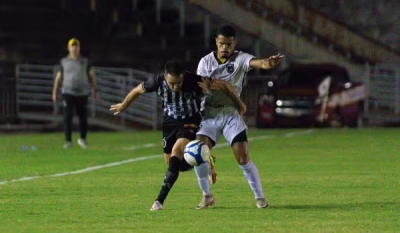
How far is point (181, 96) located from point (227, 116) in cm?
63

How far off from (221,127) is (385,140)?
47.7ft

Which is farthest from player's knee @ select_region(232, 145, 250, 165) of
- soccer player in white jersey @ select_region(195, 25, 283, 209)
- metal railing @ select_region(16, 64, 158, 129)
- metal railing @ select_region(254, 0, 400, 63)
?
metal railing @ select_region(254, 0, 400, 63)

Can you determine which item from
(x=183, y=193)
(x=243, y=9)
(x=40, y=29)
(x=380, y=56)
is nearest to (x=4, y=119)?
(x=40, y=29)

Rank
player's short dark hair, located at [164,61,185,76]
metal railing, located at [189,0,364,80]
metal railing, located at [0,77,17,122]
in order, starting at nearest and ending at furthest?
player's short dark hair, located at [164,61,185,76]
metal railing, located at [0,77,17,122]
metal railing, located at [189,0,364,80]

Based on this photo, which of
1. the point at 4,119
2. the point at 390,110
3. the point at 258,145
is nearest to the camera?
the point at 258,145

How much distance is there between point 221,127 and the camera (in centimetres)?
1405

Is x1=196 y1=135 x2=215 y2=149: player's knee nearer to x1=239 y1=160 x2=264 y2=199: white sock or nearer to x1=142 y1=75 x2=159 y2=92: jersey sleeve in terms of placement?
x1=239 y1=160 x2=264 y2=199: white sock

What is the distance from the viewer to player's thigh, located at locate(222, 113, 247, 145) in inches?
547

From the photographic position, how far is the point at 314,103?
36.4 metres

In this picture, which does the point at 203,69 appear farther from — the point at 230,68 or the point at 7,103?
the point at 7,103

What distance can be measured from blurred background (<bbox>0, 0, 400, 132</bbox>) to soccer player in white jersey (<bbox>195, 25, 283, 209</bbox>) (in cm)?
2211

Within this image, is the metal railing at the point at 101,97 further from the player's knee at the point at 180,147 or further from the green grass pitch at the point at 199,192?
the player's knee at the point at 180,147

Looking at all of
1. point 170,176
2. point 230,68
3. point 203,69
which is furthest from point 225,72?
point 170,176

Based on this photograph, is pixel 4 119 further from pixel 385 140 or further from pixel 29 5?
pixel 385 140
